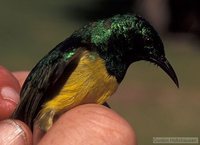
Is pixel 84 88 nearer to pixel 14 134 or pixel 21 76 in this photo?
pixel 14 134

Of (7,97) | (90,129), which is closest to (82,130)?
(90,129)

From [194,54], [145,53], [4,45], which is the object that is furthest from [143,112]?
[145,53]

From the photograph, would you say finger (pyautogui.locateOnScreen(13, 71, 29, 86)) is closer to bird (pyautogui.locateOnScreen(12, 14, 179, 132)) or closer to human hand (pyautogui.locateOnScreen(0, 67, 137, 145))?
bird (pyautogui.locateOnScreen(12, 14, 179, 132))

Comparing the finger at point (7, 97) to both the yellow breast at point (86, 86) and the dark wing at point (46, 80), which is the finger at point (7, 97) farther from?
the yellow breast at point (86, 86)

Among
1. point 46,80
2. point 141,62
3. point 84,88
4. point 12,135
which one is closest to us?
point 12,135

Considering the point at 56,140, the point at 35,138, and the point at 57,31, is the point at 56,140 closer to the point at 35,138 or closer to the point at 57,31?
the point at 35,138

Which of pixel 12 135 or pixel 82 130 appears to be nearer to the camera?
pixel 82 130

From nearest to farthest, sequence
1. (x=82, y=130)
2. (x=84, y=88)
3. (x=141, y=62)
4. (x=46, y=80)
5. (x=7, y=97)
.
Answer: (x=82, y=130) < (x=84, y=88) < (x=46, y=80) < (x=7, y=97) < (x=141, y=62)
